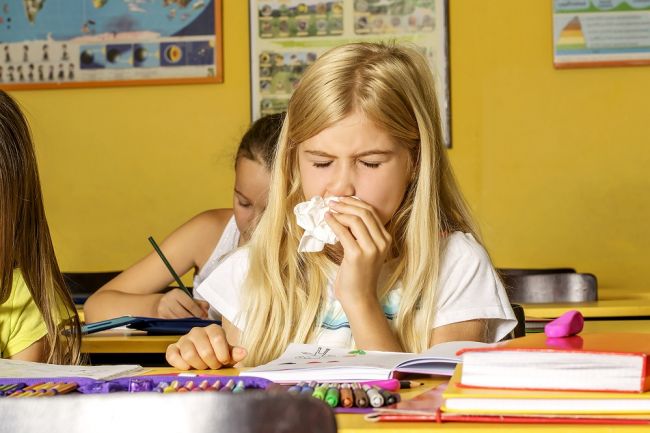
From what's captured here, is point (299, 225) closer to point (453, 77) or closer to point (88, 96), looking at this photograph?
point (453, 77)

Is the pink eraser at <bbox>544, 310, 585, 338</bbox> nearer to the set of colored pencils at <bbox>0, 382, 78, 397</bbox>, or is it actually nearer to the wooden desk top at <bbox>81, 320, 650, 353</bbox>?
the set of colored pencils at <bbox>0, 382, 78, 397</bbox>

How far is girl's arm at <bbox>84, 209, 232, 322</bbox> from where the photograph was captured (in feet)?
8.73

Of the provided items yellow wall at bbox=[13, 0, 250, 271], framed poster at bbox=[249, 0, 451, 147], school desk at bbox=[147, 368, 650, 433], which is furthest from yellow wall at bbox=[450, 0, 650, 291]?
school desk at bbox=[147, 368, 650, 433]

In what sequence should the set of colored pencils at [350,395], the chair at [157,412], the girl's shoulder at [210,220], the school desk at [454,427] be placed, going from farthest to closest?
the girl's shoulder at [210,220]
the set of colored pencils at [350,395]
the school desk at [454,427]
the chair at [157,412]

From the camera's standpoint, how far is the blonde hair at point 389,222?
168 cm

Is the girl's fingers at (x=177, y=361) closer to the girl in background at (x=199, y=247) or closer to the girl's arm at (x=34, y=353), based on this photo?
the girl's arm at (x=34, y=353)

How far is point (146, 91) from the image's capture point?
418 cm

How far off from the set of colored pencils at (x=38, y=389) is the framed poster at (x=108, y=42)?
3.12 m

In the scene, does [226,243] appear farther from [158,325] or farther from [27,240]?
[27,240]

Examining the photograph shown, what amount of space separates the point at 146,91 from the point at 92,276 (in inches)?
37.4

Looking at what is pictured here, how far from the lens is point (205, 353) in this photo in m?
1.35

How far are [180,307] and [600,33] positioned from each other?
2149 mm

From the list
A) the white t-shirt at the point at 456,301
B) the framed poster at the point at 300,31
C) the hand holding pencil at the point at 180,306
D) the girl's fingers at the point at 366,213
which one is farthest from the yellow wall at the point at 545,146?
the girl's fingers at the point at 366,213

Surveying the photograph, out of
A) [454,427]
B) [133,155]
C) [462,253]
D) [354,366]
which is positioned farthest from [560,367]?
[133,155]
